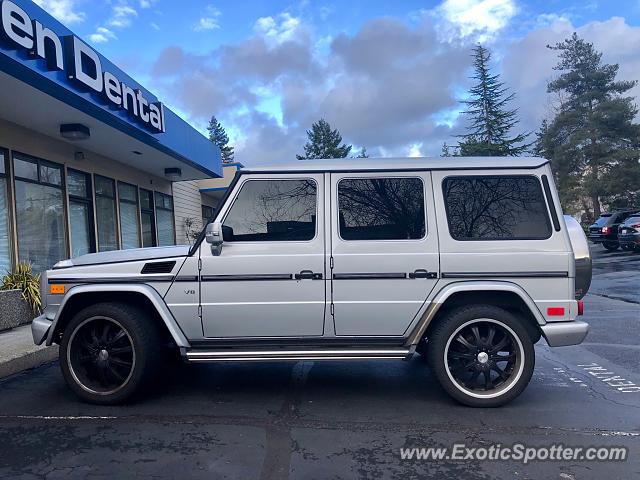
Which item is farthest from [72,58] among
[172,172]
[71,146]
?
[172,172]

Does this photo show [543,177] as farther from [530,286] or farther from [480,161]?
[530,286]

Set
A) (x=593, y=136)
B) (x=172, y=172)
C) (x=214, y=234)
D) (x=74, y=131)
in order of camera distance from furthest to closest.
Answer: (x=593, y=136) → (x=172, y=172) → (x=74, y=131) → (x=214, y=234)

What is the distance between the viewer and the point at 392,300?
14.3 feet

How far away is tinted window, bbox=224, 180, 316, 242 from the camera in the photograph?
177 inches

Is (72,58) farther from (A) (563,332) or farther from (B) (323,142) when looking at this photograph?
(B) (323,142)

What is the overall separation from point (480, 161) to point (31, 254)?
29.8ft

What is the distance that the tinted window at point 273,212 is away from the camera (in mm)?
4500

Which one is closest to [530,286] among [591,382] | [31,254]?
[591,382]

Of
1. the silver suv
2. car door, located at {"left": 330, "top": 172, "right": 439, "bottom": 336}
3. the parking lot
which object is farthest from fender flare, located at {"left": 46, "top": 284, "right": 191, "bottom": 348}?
car door, located at {"left": 330, "top": 172, "right": 439, "bottom": 336}

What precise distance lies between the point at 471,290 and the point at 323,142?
6290cm

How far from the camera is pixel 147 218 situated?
16.0m

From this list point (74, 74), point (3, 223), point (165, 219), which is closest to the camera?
point (74, 74)

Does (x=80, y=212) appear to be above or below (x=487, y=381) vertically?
above

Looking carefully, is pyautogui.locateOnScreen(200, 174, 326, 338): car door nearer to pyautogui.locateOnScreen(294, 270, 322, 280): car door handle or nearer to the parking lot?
pyautogui.locateOnScreen(294, 270, 322, 280): car door handle
